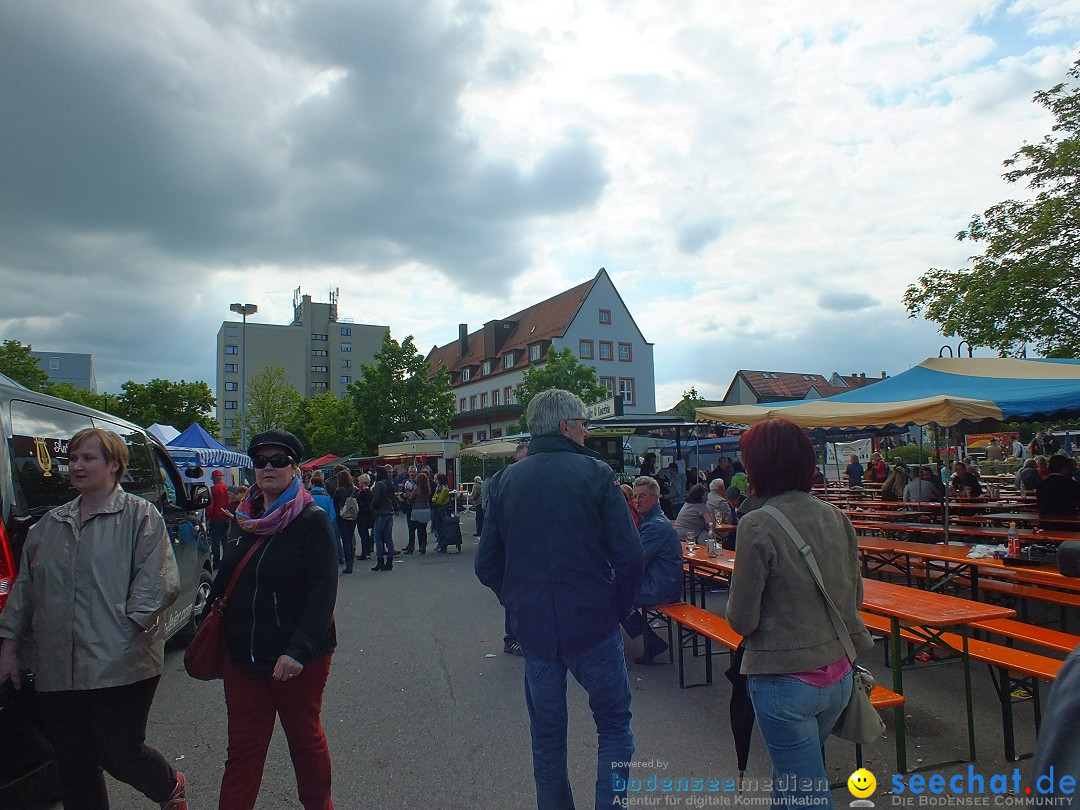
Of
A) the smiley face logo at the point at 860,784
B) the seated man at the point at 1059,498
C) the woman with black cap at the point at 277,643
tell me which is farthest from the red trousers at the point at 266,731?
the seated man at the point at 1059,498

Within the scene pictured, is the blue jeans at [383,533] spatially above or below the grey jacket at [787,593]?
below

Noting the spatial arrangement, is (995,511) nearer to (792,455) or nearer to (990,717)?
(990,717)

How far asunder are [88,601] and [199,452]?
1516 centimetres

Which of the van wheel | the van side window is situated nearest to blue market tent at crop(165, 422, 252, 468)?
the van wheel

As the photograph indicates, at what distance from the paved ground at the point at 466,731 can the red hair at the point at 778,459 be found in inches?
77.7

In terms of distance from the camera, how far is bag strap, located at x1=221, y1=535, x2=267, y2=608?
289 centimetres

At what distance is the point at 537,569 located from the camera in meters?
2.87

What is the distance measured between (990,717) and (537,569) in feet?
12.2

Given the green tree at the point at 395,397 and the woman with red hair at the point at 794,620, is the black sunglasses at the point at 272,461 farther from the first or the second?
the green tree at the point at 395,397

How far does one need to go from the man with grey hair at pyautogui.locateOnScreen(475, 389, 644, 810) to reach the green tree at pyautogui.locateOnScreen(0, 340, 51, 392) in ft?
136

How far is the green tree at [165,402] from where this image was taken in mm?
45750

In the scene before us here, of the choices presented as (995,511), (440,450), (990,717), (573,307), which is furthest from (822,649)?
(573,307)

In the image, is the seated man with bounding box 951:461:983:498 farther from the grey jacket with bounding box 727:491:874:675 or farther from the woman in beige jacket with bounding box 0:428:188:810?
the woman in beige jacket with bounding box 0:428:188:810

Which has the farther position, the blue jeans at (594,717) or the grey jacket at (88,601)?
the blue jeans at (594,717)
